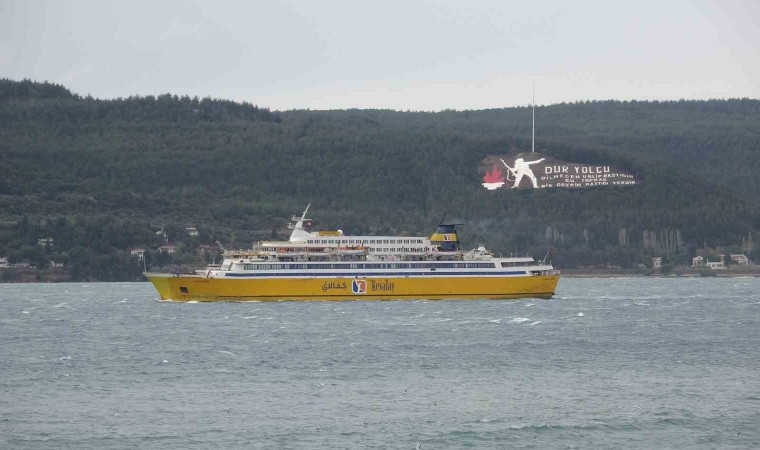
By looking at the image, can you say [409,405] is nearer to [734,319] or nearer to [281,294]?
[734,319]

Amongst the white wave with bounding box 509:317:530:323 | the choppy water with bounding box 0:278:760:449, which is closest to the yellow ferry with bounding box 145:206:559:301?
the choppy water with bounding box 0:278:760:449

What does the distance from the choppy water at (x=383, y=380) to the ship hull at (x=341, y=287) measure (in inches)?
453

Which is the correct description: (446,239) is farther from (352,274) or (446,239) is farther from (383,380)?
(383,380)

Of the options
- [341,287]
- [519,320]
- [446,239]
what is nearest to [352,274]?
[341,287]

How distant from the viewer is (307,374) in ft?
225

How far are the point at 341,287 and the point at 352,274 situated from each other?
54.3 inches

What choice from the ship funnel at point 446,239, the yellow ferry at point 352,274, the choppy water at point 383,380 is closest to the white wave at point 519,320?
the choppy water at point 383,380

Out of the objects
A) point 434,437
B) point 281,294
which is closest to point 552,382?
point 434,437

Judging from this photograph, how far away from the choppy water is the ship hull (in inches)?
453

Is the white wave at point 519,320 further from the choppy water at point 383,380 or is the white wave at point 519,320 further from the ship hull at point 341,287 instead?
the ship hull at point 341,287

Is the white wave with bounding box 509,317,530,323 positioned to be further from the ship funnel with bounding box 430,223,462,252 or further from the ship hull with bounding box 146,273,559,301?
the ship funnel with bounding box 430,223,462,252

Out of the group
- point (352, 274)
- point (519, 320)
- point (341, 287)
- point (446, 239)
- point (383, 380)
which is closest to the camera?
point (383, 380)

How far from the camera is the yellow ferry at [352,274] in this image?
402 ft

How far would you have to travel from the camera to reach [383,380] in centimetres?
6594
